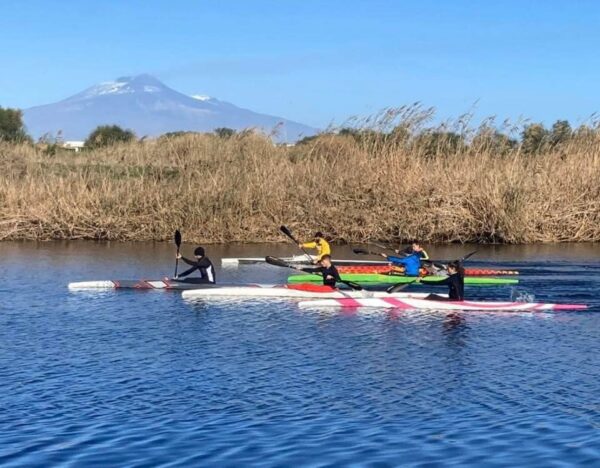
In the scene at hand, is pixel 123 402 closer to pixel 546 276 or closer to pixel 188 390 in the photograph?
pixel 188 390

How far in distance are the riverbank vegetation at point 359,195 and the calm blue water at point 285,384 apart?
13.1 metres

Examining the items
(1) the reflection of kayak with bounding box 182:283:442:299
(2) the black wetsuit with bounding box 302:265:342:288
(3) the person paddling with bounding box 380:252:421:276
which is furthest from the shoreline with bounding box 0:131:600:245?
(1) the reflection of kayak with bounding box 182:283:442:299

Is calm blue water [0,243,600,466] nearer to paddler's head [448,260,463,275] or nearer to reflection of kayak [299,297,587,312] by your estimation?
reflection of kayak [299,297,587,312]

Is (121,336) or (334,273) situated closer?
(121,336)

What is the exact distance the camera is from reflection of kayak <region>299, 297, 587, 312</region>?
2069 cm

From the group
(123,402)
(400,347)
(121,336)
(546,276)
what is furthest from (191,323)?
(546,276)

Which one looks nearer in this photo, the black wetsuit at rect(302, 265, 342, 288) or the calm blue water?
the calm blue water

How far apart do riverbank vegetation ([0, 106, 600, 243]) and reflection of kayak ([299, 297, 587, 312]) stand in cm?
1487

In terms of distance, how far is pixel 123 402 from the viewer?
41.8 ft

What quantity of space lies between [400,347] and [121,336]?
5.33 m

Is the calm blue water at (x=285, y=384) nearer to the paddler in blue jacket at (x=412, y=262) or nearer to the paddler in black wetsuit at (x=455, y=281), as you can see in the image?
the paddler in black wetsuit at (x=455, y=281)

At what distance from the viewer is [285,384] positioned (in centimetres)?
1387

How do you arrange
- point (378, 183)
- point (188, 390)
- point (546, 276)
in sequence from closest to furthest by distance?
1. point (188, 390)
2. point (546, 276)
3. point (378, 183)

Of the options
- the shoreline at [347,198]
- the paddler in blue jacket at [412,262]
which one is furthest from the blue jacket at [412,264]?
A: the shoreline at [347,198]
